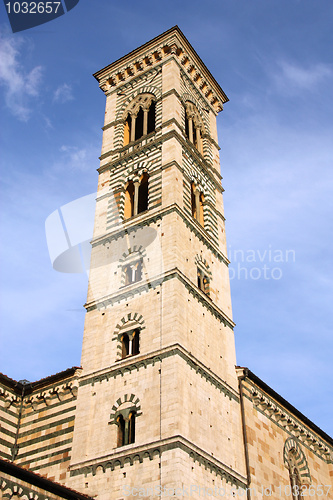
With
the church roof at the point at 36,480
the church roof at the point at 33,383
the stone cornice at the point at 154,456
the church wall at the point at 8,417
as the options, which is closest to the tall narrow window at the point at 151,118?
the church roof at the point at 33,383

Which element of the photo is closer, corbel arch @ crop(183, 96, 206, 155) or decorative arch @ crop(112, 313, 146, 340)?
decorative arch @ crop(112, 313, 146, 340)

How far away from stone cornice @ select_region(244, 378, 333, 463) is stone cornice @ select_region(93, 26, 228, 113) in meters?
16.6

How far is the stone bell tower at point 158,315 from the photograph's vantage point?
51.4 feet

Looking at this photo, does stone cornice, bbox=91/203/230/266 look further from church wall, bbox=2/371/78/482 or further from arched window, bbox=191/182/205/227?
church wall, bbox=2/371/78/482

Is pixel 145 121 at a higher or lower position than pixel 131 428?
higher

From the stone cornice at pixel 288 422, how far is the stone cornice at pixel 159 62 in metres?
16.6

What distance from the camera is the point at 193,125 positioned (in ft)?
90.9

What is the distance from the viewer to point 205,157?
2673cm

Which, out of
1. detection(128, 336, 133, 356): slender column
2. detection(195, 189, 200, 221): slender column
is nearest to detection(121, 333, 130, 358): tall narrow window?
detection(128, 336, 133, 356): slender column

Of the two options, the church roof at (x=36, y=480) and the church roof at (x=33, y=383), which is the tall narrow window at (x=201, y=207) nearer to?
the church roof at (x=33, y=383)

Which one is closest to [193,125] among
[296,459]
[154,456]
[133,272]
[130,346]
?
[133,272]

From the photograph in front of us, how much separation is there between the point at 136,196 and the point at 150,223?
7.34 ft

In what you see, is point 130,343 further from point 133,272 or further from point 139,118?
point 139,118

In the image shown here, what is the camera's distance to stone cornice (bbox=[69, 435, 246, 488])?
1506 centimetres
